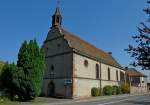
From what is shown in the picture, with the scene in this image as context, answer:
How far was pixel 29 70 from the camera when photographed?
27.7m

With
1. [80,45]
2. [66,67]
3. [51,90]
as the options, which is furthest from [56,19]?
[51,90]

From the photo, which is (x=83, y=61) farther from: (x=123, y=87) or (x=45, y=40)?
(x=123, y=87)

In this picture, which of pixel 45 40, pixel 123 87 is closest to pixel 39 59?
pixel 45 40

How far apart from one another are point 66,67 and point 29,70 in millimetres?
10028

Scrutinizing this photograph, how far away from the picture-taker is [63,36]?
1521 inches

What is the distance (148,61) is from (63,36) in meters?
31.8

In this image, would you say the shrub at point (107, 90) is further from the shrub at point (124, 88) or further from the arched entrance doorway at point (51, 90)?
the arched entrance doorway at point (51, 90)

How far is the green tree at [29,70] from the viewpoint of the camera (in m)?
27.0

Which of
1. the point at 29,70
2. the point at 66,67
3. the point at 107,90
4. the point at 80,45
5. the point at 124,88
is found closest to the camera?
the point at 29,70

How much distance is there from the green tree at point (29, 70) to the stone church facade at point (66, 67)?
26.0ft

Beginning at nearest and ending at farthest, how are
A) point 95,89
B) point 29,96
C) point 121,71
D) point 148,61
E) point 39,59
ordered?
1. point 148,61
2. point 29,96
3. point 39,59
4. point 95,89
5. point 121,71

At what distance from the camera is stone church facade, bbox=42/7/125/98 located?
36.2m

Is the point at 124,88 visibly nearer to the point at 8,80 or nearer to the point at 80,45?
the point at 80,45

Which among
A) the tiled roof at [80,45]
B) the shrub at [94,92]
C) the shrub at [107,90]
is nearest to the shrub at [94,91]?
the shrub at [94,92]
